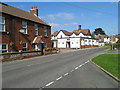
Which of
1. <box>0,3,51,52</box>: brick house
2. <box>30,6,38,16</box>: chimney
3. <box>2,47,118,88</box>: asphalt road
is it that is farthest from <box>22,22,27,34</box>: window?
<box>2,47,118,88</box>: asphalt road

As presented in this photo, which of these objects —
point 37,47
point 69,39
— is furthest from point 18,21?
point 69,39

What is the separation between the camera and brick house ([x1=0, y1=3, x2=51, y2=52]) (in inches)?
762

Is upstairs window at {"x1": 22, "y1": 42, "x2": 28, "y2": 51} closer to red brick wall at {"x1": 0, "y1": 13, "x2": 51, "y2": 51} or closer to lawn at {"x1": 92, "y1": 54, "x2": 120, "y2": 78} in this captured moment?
red brick wall at {"x1": 0, "y1": 13, "x2": 51, "y2": 51}

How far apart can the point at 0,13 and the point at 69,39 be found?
4133cm

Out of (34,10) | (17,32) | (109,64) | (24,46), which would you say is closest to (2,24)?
(17,32)

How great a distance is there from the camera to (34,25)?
1030 inches

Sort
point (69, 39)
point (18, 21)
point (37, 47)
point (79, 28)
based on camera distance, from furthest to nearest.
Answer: point (79, 28), point (69, 39), point (37, 47), point (18, 21)

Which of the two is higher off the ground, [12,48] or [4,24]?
[4,24]

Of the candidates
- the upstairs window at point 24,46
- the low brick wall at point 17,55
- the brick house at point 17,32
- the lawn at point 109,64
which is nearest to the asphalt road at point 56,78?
the lawn at point 109,64

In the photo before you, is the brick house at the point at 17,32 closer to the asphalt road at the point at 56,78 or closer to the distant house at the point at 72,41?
the asphalt road at the point at 56,78

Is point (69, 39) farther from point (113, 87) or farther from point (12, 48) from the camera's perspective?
point (113, 87)

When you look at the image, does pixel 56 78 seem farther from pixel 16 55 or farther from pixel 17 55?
pixel 17 55

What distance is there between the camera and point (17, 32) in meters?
21.7

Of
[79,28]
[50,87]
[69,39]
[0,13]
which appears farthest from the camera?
[79,28]
